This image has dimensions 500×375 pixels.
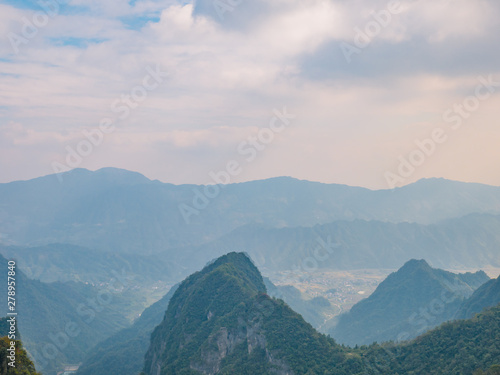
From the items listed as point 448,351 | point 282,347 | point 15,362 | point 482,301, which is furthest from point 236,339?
point 482,301

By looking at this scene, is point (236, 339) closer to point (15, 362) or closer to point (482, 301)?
point (15, 362)

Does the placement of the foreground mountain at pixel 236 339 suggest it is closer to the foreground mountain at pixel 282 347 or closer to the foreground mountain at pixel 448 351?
the foreground mountain at pixel 282 347

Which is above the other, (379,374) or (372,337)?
(379,374)

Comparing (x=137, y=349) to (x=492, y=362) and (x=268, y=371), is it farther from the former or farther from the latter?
(x=492, y=362)

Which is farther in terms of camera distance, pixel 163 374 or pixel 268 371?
pixel 163 374

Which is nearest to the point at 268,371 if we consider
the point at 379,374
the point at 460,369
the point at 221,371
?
the point at 221,371

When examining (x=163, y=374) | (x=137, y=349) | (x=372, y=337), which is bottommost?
(x=372, y=337)

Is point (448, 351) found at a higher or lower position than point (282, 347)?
lower
